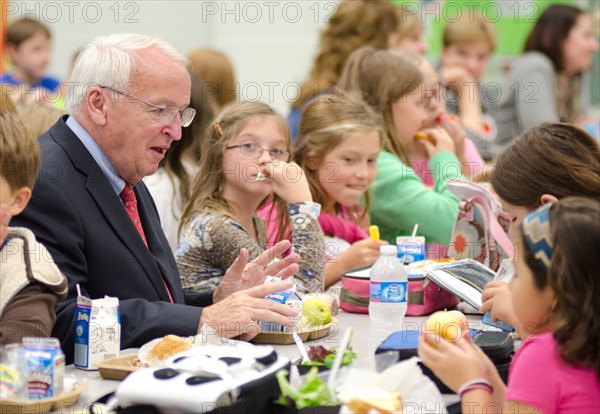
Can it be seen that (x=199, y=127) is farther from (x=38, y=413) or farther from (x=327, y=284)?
(x=38, y=413)

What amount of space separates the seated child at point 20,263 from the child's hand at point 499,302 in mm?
1239

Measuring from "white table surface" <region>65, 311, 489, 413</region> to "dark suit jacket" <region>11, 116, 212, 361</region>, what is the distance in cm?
12

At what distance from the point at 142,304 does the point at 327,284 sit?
126cm

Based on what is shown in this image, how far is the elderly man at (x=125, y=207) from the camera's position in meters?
2.54

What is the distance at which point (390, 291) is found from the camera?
2.87m

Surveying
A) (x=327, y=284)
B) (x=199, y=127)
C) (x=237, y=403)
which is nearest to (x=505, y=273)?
(x=327, y=284)

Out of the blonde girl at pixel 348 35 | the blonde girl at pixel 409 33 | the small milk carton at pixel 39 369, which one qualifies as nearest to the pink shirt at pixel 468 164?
the blonde girl at pixel 348 35

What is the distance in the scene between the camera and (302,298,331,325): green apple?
2773mm

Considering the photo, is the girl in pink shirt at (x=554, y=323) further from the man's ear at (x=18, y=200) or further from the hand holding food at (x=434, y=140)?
the hand holding food at (x=434, y=140)

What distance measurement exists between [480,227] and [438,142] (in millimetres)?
1203

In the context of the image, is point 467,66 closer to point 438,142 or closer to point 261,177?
point 438,142

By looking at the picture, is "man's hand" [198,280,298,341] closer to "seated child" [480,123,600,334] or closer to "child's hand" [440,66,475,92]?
"seated child" [480,123,600,334]

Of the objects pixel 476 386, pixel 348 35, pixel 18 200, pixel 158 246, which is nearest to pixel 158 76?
pixel 158 246

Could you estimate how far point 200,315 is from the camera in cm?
257
